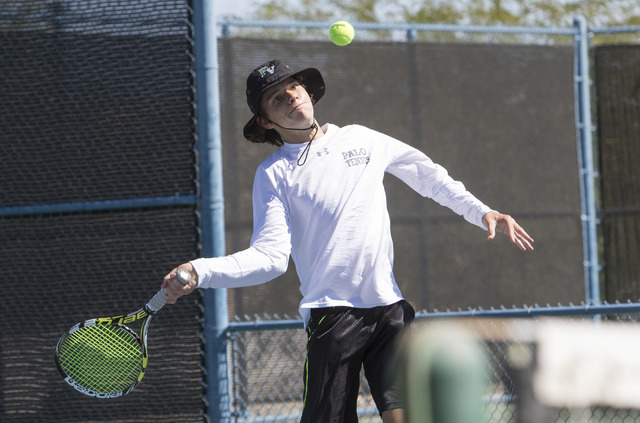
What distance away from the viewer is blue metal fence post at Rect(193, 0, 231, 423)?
4.22 m

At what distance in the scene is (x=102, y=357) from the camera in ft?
11.0

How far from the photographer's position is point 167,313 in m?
4.27

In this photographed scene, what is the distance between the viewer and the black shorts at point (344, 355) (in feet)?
10.4

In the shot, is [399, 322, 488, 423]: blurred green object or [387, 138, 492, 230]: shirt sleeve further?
[387, 138, 492, 230]: shirt sleeve

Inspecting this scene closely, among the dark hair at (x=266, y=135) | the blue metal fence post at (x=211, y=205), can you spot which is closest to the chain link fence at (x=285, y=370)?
the blue metal fence post at (x=211, y=205)

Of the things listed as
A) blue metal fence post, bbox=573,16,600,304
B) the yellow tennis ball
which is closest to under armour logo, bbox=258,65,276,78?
the yellow tennis ball

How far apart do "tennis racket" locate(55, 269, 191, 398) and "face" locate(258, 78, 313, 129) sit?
0.95m

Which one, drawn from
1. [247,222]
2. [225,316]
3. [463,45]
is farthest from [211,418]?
[463,45]

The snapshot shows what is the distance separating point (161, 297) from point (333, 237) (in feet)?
2.18

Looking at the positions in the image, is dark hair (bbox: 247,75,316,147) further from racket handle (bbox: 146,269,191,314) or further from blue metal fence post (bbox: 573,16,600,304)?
blue metal fence post (bbox: 573,16,600,304)

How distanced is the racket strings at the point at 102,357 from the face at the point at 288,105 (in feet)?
3.18

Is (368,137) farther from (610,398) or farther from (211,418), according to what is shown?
(610,398)

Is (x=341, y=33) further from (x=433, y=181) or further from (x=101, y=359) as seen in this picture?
(x=101, y=359)

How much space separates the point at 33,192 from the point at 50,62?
24.8 inches
